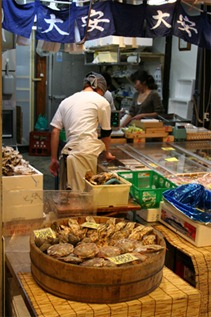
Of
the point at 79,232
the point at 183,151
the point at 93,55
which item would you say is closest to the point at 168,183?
the point at 79,232

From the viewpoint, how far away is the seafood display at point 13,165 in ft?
9.90

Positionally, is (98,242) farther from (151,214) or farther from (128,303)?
(151,214)

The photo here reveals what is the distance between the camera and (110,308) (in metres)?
1.94

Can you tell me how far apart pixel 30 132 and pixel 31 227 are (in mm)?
7428

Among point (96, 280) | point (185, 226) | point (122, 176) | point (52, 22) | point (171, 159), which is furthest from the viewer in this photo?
point (52, 22)

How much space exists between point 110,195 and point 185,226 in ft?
1.88

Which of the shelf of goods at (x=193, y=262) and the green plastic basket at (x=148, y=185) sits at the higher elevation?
the green plastic basket at (x=148, y=185)

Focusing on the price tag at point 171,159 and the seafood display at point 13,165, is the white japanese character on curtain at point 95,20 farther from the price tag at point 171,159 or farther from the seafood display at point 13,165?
the seafood display at point 13,165

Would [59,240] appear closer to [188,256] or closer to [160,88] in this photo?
[188,256]

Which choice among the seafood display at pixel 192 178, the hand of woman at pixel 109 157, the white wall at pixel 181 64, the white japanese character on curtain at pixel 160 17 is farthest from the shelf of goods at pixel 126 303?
the white wall at pixel 181 64

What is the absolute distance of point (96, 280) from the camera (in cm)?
193

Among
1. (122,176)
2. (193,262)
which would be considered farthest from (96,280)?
(122,176)

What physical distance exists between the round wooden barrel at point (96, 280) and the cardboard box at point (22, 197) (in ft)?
2.68

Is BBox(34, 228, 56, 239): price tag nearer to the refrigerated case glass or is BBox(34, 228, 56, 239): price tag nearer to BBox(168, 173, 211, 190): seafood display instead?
BBox(168, 173, 211, 190): seafood display
